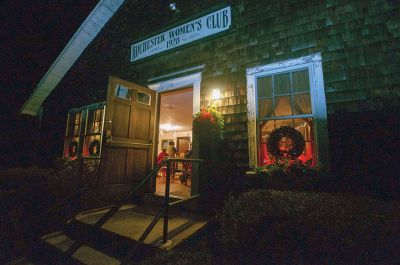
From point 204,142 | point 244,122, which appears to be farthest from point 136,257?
point 244,122

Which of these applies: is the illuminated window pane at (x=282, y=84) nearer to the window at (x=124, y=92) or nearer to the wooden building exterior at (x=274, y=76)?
the wooden building exterior at (x=274, y=76)

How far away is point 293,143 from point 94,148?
5.53m

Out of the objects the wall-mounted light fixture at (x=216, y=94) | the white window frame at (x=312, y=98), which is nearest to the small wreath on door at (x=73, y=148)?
the wall-mounted light fixture at (x=216, y=94)

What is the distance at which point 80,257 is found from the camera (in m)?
2.84

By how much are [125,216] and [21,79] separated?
35.9 ft

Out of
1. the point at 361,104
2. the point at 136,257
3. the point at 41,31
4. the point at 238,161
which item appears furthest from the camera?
the point at 41,31

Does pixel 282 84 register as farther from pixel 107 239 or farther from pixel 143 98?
pixel 107 239

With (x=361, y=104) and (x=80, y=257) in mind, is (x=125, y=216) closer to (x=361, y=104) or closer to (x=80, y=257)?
(x=80, y=257)

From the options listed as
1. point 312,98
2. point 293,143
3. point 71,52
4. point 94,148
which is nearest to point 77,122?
point 94,148

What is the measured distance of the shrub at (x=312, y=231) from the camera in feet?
5.30

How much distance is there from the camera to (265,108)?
13.7 feet

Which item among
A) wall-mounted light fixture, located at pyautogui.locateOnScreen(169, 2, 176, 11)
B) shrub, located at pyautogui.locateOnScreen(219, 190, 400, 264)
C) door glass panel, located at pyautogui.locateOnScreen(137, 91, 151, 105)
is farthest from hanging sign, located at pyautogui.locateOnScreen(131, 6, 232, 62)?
shrub, located at pyautogui.locateOnScreen(219, 190, 400, 264)

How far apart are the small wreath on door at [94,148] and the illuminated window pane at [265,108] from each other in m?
4.72

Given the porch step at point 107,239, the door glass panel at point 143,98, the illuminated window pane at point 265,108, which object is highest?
the door glass panel at point 143,98
